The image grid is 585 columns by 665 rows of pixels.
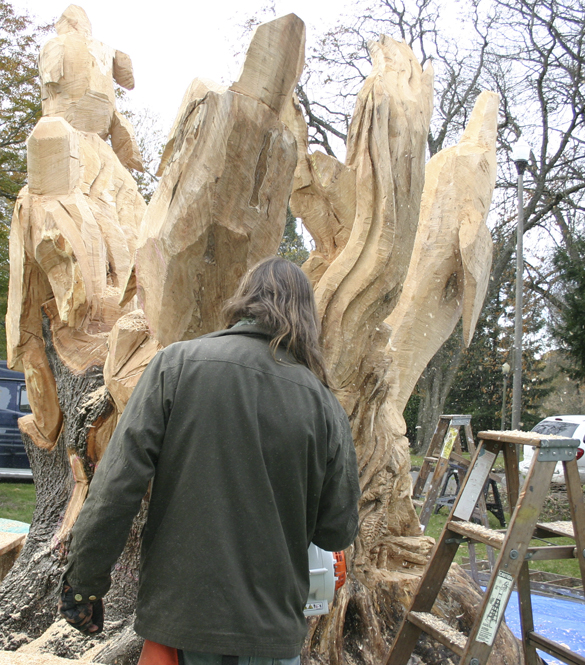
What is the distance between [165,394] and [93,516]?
30 cm

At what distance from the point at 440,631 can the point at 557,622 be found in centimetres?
218

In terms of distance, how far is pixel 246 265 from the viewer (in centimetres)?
210

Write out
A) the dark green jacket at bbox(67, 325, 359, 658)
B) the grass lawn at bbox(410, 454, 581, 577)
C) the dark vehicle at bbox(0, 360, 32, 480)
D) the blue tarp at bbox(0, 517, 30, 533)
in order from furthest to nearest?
1. the dark vehicle at bbox(0, 360, 32, 480)
2. the grass lawn at bbox(410, 454, 581, 577)
3. the blue tarp at bbox(0, 517, 30, 533)
4. the dark green jacket at bbox(67, 325, 359, 658)

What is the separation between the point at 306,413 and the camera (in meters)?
1.30

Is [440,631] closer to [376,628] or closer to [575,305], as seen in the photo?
[376,628]

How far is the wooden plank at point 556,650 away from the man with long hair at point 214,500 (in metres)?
1.24

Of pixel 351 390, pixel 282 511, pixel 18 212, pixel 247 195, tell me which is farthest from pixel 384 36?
pixel 282 511

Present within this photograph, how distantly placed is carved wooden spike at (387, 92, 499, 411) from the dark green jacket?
185 centimetres

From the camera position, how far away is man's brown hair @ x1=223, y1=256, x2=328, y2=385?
136 centimetres

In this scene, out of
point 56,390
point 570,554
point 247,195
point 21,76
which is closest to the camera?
point 247,195

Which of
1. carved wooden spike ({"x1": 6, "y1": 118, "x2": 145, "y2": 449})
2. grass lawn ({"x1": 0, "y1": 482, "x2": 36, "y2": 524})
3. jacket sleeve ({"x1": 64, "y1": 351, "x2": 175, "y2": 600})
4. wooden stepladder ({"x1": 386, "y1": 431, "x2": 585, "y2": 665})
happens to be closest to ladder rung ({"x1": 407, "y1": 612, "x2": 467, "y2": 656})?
wooden stepladder ({"x1": 386, "y1": 431, "x2": 585, "y2": 665})

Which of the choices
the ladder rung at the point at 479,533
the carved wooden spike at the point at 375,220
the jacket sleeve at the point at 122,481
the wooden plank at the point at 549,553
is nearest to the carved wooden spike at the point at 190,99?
the carved wooden spike at the point at 375,220

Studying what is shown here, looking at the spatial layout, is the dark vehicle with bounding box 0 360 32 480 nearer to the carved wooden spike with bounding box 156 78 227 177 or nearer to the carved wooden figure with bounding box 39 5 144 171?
the carved wooden figure with bounding box 39 5 144 171

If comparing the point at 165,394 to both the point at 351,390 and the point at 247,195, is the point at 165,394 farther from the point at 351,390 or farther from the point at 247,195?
the point at 351,390
